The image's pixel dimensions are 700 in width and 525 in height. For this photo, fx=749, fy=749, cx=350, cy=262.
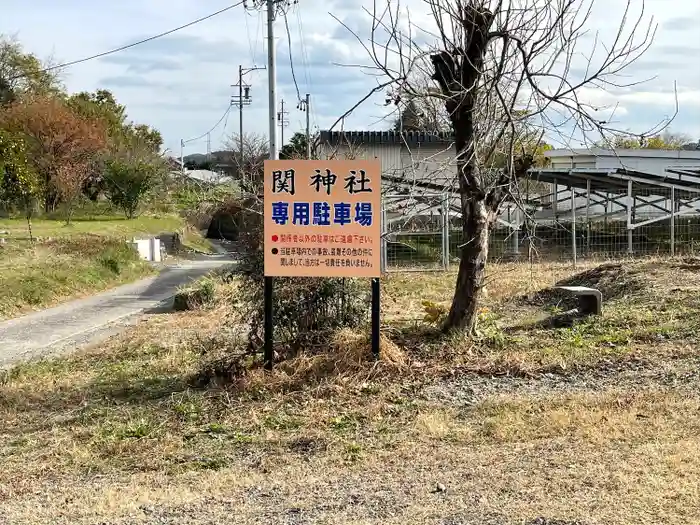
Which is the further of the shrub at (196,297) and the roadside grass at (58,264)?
the roadside grass at (58,264)

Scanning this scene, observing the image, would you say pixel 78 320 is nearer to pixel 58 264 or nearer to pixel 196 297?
pixel 196 297

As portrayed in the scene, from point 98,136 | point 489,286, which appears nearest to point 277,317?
point 489,286

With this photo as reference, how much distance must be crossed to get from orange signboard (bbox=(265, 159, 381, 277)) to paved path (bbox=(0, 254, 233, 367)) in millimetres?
3846

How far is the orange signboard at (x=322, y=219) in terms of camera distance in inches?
260

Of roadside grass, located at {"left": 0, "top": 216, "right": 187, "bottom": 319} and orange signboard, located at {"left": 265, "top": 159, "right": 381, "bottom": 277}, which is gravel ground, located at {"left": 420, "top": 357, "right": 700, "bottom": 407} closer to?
orange signboard, located at {"left": 265, "top": 159, "right": 381, "bottom": 277}

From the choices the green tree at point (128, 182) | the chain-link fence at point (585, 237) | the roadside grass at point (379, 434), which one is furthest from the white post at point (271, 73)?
the green tree at point (128, 182)

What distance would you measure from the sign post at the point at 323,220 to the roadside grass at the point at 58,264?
27.2ft

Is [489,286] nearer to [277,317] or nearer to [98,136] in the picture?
[277,317]

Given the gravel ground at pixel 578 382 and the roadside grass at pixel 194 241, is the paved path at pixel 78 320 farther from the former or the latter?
the roadside grass at pixel 194 241

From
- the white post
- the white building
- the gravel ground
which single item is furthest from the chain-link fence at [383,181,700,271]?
the gravel ground

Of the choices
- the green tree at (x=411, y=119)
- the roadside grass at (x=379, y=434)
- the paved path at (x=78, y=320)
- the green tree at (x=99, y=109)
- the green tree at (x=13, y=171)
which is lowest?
the paved path at (x=78, y=320)

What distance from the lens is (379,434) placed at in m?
5.21

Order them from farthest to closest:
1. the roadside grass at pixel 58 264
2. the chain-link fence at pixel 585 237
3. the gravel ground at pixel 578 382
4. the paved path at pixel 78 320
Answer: the chain-link fence at pixel 585 237 → the roadside grass at pixel 58 264 → the paved path at pixel 78 320 → the gravel ground at pixel 578 382

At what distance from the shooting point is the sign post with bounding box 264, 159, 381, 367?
6.61m
